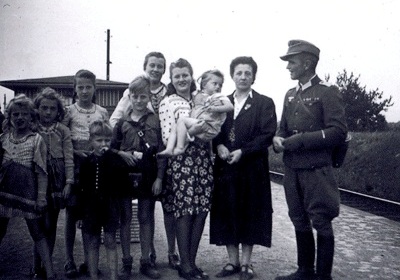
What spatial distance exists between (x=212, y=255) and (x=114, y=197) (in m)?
1.88

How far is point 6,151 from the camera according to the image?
460 centimetres

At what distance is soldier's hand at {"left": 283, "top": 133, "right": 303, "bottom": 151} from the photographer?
4719 millimetres

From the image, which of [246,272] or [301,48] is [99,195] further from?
[301,48]

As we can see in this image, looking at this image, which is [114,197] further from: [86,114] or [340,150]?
[340,150]

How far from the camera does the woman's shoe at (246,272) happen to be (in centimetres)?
Result: 493

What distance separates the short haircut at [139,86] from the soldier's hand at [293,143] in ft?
4.88

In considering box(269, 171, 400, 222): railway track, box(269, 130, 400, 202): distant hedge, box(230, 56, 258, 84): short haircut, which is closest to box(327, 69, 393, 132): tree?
box(269, 130, 400, 202): distant hedge

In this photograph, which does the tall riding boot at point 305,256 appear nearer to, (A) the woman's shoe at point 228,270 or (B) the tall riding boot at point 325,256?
(B) the tall riding boot at point 325,256

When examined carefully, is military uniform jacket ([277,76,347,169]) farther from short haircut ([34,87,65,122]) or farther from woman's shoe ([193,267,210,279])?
short haircut ([34,87,65,122])

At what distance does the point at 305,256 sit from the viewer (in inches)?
194

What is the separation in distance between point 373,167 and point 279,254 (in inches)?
580

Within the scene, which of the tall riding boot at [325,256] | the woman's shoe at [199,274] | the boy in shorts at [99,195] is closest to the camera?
the boy in shorts at [99,195]

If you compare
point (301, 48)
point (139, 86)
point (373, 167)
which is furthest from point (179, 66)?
point (373, 167)

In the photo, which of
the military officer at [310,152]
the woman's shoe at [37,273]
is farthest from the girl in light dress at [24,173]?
the military officer at [310,152]
